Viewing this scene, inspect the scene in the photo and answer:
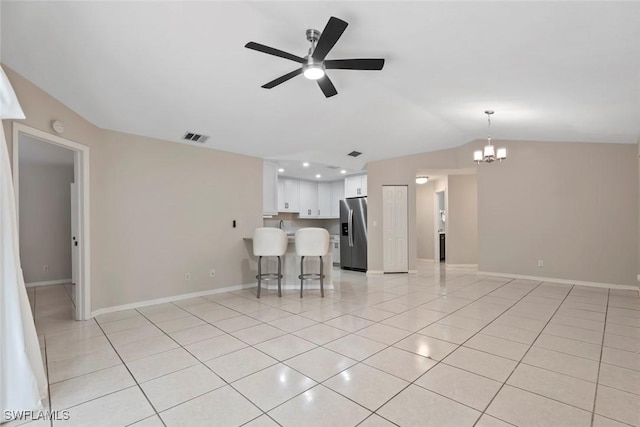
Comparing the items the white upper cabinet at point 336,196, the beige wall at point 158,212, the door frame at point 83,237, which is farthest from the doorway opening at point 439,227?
the door frame at point 83,237

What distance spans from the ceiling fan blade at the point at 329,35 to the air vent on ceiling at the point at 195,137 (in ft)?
8.97

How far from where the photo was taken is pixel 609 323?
334 centimetres

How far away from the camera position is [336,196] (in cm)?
838

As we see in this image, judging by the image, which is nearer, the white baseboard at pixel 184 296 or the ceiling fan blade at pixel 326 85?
the ceiling fan blade at pixel 326 85

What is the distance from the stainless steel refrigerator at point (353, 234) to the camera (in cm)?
701

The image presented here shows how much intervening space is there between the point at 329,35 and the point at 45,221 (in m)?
6.95

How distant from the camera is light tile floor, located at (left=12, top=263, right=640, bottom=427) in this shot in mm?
1804

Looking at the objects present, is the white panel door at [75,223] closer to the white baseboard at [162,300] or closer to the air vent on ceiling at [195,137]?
the white baseboard at [162,300]

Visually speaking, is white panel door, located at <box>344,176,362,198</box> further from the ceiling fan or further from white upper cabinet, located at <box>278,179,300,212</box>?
the ceiling fan

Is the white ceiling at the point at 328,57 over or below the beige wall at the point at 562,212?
over

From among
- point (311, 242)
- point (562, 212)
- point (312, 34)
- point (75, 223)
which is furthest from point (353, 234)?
point (75, 223)

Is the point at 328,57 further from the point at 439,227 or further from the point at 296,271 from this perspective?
the point at 439,227

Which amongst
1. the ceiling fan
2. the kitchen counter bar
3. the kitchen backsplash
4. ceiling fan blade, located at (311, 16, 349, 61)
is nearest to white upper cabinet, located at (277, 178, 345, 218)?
the kitchen backsplash

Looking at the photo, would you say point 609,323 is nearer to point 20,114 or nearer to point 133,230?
point 20,114
